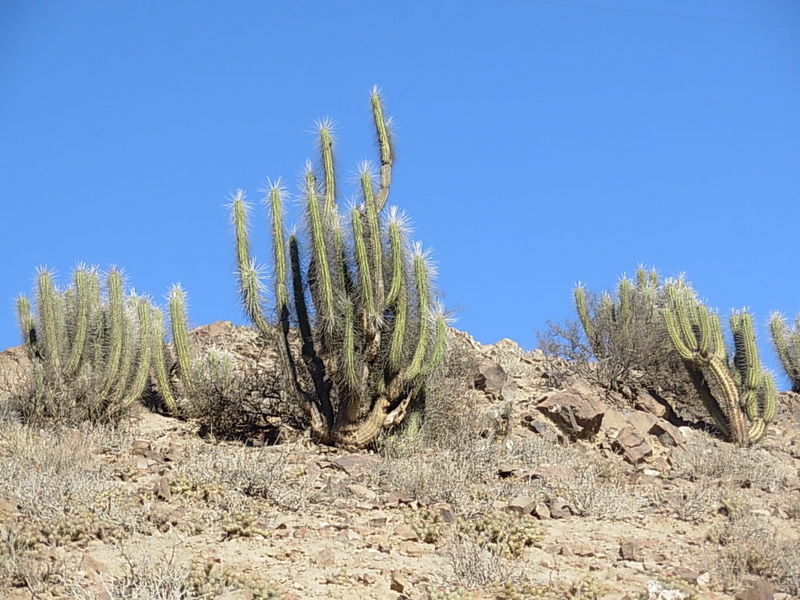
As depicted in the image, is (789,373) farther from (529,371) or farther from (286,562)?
(286,562)

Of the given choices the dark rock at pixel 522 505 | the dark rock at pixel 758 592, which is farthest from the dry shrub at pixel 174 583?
the dark rock at pixel 758 592

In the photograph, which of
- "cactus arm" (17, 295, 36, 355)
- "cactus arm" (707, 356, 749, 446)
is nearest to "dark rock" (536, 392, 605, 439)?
"cactus arm" (707, 356, 749, 446)

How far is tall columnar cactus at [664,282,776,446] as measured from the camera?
15.0 meters

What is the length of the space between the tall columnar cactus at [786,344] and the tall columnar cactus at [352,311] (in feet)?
36.8

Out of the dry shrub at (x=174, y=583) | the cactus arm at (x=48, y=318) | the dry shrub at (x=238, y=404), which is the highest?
the cactus arm at (x=48, y=318)

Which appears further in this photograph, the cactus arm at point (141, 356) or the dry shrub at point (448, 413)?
the cactus arm at point (141, 356)

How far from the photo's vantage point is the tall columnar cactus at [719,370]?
1504 centimetres

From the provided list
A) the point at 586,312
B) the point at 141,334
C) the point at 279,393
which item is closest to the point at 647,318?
the point at 586,312

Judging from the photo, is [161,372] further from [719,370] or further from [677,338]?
[719,370]

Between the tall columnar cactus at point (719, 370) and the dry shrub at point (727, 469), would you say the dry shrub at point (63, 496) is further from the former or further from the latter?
the tall columnar cactus at point (719, 370)

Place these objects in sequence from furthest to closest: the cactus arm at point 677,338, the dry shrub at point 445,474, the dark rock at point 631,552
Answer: the cactus arm at point 677,338
the dry shrub at point 445,474
the dark rock at point 631,552

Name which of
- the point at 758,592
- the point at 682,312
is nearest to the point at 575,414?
the point at 682,312

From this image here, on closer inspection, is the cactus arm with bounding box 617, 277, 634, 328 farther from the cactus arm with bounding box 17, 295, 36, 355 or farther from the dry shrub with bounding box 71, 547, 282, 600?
the dry shrub with bounding box 71, 547, 282, 600

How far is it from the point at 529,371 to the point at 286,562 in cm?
1092
